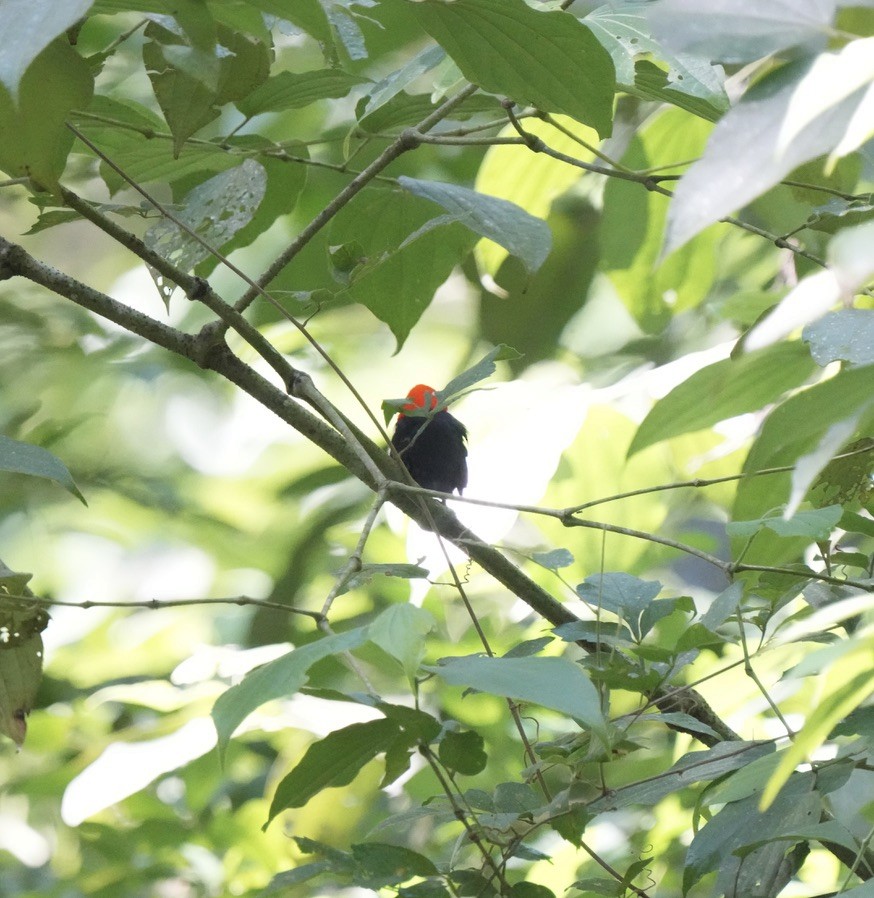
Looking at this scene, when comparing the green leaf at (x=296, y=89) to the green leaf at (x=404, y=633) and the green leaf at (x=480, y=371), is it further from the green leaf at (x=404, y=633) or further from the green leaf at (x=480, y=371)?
the green leaf at (x=404, y=633)

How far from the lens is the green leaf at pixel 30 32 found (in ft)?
1.47

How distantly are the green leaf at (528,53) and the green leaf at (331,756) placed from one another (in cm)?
45

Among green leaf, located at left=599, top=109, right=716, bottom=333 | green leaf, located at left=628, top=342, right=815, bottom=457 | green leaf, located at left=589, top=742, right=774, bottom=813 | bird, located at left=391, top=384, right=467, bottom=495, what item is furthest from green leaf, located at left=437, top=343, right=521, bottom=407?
bird, located at left=391, top=384, right=467, bottom=495

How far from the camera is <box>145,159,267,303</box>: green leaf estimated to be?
93cm

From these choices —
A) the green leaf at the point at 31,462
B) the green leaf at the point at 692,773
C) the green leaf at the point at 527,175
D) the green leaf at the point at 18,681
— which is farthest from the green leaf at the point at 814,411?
the green leaf at the point at 527,175

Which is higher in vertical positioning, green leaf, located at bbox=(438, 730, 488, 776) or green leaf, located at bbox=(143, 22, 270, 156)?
green leaf, located at bbox=(143, 22, 270, 156)

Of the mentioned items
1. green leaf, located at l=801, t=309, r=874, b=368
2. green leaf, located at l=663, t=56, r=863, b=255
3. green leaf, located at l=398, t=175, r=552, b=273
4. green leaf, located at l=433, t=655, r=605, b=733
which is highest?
green leaf, located at l=663, t=56, r=863, b=255

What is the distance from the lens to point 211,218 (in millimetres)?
948

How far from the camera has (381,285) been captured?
116 cm

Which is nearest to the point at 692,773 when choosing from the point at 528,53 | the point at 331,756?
the point at 331,756

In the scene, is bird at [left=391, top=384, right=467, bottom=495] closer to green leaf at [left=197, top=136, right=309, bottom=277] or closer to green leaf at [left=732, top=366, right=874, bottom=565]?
green leaf at [left=197, top=136, right=309, bottom=277]

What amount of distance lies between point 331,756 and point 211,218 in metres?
0.51

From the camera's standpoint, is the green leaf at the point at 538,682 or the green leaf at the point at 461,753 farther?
the green leaf at the point at 461,753

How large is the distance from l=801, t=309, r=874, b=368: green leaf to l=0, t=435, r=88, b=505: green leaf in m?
0.52
